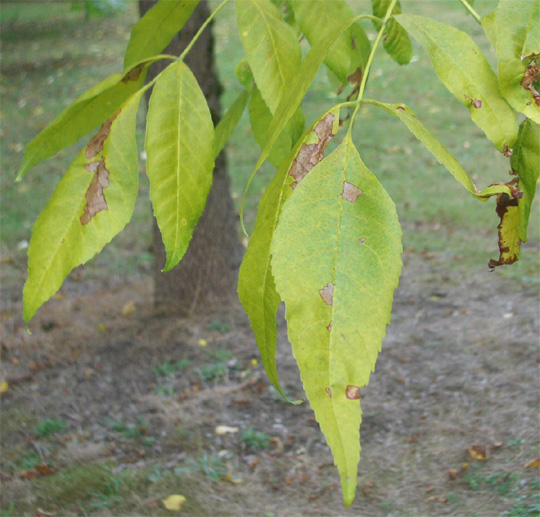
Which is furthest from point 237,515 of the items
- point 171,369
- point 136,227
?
point 136,227

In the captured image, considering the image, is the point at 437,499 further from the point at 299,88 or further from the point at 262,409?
the point at 299,88

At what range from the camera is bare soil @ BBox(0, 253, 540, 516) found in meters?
2.65

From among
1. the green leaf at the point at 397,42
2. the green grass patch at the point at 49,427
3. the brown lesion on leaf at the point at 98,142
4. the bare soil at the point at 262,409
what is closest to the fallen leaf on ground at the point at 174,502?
the bare soil at the point at 262,409

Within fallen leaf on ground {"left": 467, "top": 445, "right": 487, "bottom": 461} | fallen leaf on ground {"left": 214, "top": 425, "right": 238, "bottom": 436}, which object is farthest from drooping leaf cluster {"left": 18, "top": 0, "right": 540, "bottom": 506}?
fallen leaf on ground {"left": 214, "top": 425, "right": 238, "bottom": 436}

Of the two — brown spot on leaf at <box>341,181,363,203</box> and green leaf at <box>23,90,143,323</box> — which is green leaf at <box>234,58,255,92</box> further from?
brown spot on leaf at <box>341,181,363,203</box>

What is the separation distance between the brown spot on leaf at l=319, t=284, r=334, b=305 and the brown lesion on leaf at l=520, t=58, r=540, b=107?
37cm

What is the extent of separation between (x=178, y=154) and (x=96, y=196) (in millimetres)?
111

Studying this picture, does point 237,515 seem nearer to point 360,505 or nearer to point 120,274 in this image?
point 360,505

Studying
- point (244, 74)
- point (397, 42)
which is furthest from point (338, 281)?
point (244, 74)

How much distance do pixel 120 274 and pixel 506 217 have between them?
4.35 m

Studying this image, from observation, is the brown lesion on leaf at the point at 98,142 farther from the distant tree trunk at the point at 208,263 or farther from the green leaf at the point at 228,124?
the distant tree trunk at the point at 208,263

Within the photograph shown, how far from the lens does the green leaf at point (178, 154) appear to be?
0.81 metres

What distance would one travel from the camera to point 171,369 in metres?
3.65

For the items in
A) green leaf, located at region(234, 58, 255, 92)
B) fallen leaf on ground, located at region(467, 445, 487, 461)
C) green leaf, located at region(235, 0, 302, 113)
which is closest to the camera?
green leaf, located at region(235, 0, 302, 113)
